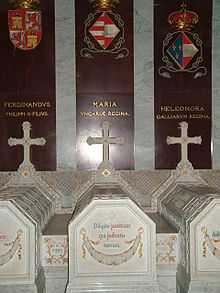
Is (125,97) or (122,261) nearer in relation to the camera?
(122,261)

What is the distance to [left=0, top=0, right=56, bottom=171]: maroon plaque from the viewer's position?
550 centimetres

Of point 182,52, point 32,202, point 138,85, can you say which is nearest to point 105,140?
point 138,85

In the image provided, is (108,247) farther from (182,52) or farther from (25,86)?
(182,52)

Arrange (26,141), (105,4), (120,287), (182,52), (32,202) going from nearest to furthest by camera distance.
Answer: (120,287) < (32,202) < (105,4) < (26,141) < (182,52)

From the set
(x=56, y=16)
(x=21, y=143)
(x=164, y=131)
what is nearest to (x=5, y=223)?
(x=21, y=143)

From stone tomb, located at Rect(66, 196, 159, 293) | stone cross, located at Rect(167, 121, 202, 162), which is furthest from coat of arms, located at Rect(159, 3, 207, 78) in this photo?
stone tomb, located at Rect(66, 196, 159, 293)

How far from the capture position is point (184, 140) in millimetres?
5484

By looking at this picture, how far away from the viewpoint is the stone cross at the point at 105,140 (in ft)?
17.8

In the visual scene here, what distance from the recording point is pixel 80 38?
5.60 metres

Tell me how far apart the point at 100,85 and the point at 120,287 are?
305cm

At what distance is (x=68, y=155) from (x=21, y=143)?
28.1 inches

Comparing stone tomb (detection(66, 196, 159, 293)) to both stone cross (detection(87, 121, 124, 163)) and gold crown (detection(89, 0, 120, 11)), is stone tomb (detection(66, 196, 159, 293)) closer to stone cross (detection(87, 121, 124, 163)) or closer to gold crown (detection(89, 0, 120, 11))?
stone cross (detection(87, 121, 124, 163))

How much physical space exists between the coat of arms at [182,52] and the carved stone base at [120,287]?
3211 mm

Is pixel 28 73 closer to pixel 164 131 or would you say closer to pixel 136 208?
pixel 164 131
